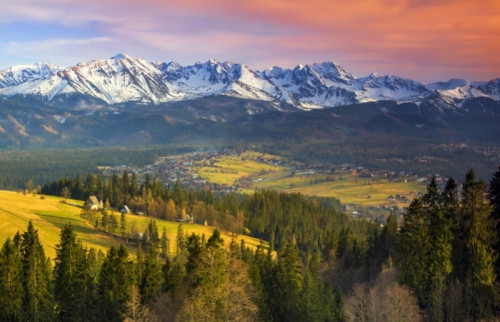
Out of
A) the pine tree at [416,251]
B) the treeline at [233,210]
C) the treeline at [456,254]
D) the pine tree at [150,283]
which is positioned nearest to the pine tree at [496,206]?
the treeline at [456,254]

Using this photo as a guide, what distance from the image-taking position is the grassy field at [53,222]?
93875 mm

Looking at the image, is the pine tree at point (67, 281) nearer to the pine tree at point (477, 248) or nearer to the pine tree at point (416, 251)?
the pine tree at point (416, 251)

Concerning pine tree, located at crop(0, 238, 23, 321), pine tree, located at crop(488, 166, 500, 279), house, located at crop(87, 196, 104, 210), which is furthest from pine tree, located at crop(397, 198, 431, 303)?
house, located at crop(87, 196, 104, 210)

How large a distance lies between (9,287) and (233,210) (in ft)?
338

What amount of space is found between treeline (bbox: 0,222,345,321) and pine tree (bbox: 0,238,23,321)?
0.28 feet

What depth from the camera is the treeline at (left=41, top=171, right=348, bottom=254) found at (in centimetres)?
14025

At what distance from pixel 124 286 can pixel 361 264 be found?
43505mm

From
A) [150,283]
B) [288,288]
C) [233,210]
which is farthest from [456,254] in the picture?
[233,210]

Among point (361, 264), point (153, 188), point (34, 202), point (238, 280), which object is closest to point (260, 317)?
point (238, 280)

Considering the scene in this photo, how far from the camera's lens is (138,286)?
5262cm

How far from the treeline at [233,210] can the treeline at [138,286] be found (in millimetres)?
74493

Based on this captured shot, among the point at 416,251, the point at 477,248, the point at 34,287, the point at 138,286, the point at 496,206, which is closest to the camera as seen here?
the point at 477,248

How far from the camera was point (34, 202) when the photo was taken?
123 m

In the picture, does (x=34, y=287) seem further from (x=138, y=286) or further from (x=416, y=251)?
(x=416, y=251)
